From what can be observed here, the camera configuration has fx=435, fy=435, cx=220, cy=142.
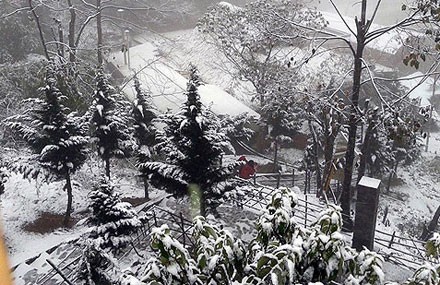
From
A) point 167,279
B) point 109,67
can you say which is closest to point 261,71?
point 109,67

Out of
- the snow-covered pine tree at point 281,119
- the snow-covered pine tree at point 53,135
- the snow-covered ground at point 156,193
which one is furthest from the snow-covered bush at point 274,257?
the snow-covered pine tree at point 281,119

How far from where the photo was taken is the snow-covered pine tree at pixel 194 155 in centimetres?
995

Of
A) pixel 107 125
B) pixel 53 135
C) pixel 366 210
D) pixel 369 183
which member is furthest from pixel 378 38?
pixel 53 135

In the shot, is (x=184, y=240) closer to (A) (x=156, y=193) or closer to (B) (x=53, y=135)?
(B) (x=53, y=135)

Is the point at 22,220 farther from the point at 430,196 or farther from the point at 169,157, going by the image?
the point at 430,196

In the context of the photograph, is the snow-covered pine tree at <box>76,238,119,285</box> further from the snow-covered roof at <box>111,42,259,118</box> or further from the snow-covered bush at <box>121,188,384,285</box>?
the snow-covered roof at <box>111,42,259,118</box>

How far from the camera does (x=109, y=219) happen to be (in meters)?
9.40

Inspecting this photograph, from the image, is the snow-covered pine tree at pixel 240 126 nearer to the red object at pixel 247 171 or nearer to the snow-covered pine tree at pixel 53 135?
the red object at pixel 247 171

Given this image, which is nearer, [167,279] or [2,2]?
[167,279]

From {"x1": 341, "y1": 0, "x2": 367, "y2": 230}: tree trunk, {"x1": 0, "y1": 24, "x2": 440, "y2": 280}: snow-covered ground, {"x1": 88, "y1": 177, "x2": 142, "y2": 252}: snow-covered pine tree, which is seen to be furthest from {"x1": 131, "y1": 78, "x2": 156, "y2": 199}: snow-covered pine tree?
{"x1": 341, "y1": 0, "x2": 367, "y2": 230}: tree trunk

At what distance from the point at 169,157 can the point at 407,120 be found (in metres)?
5.90

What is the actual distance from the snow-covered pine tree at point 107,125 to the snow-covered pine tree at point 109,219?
378 centimetres

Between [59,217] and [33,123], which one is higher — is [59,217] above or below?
below

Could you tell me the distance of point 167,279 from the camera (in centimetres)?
357
